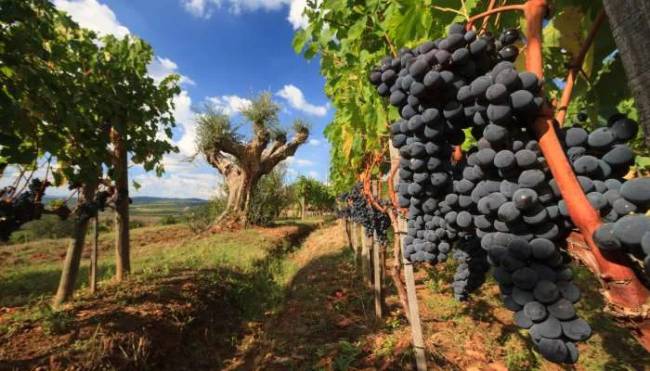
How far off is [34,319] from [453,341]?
6320mm

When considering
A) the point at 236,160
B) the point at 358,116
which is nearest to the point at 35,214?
the point at 358,116

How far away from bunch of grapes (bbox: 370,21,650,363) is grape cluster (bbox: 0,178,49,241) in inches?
223

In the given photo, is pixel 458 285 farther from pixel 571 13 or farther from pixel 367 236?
pixel 367 236

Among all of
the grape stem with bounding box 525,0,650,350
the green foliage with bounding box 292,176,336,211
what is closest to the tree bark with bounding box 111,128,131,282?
the grape stem with bounding box 525,0,650,350

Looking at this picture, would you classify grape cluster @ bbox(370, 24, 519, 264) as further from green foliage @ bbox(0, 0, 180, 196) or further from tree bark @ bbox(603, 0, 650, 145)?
green foliage @ bbox(0, 0, 180, 196)

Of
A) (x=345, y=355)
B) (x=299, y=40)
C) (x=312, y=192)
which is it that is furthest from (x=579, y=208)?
(x=312, y=192)

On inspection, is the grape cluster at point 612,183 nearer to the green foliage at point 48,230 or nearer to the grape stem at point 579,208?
the grape stem at point 579,208

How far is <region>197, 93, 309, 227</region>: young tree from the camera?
1999 cm

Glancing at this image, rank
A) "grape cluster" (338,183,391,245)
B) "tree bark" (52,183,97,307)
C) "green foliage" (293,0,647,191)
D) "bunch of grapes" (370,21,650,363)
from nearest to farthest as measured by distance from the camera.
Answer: "bunch of grapes" (370,21,650,363)
"green foliage" (293,0,647,191)
"tree bark" (52,183,97,307)
"grape cluster" (338,183,391,245)

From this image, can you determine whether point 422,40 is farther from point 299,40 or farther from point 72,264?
point 72,264

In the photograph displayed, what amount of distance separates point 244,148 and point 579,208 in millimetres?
21356

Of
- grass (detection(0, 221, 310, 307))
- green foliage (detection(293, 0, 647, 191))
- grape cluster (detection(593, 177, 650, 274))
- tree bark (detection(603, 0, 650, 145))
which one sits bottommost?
grass (detection(0, 221, 310, 307))

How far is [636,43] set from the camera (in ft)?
1.86

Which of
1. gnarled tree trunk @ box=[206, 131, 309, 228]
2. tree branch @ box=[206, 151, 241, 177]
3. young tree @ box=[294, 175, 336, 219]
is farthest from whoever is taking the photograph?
young tree @ box=[294, 175, 336, 219]
